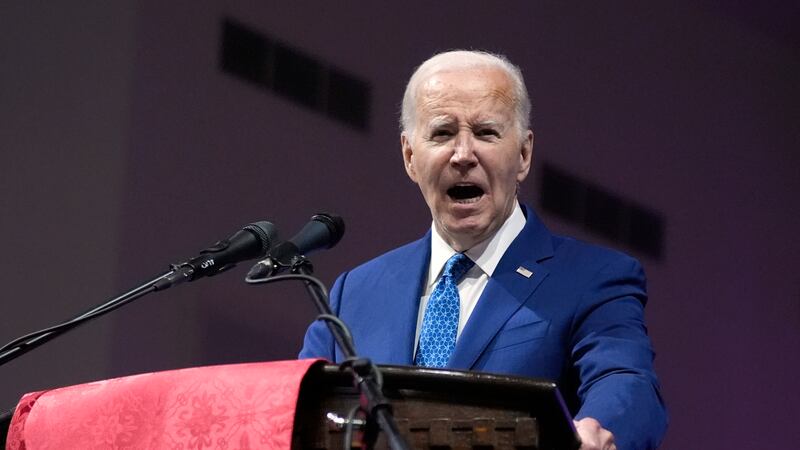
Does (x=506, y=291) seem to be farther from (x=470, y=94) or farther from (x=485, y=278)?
(x=470, y=94)

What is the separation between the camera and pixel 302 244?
199 centimetres

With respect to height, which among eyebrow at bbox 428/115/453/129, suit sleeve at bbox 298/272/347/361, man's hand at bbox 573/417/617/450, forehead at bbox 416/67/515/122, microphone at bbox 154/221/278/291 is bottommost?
suit sleeve at bbox 298/272/347/361

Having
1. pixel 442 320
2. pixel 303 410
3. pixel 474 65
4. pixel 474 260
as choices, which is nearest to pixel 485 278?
pixel 474 260

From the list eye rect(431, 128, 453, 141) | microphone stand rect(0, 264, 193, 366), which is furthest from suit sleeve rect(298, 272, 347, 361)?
microphone stand rect(0, 264, 193, 366)

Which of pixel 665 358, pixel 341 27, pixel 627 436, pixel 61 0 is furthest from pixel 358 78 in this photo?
pixel 627 436

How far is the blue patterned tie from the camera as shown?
2.35 meters

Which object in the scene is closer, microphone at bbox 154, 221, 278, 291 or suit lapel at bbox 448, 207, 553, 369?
microphone at bbox 154, 221, 278, 291

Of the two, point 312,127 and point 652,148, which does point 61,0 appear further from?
point 652,148

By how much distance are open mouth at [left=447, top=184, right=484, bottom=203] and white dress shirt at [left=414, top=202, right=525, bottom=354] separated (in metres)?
0.09

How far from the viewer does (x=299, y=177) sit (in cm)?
441

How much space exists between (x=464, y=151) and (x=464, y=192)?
0.11 m

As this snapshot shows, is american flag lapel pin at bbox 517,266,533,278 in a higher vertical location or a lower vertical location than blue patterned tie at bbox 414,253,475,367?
higher

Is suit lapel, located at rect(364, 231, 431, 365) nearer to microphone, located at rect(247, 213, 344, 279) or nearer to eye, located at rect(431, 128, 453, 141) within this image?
eye, located at rect(431, 128, 453, 141)

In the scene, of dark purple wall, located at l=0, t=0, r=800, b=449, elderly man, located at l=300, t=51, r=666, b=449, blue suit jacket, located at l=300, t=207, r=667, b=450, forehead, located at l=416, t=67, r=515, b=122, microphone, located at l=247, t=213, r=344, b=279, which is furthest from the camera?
dark purple wall, located at l=0, t=0, r=800, b=449
